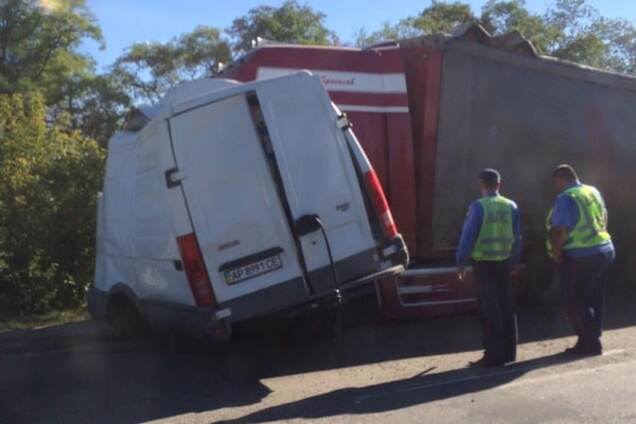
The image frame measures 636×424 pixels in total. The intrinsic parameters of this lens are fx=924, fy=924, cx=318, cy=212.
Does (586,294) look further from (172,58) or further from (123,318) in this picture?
(172,58)

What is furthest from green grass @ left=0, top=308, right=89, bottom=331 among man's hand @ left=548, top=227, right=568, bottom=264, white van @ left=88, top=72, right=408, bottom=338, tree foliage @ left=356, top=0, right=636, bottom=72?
tree foliage @ left=356, top=0, right=636, bottom=72

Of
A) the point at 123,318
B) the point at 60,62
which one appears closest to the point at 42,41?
the point at 60,62

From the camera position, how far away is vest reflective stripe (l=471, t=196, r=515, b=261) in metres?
7.38

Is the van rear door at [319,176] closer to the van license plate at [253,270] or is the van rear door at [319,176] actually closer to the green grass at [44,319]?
the van license plate at [253,270]

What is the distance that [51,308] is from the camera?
1121 centimetres

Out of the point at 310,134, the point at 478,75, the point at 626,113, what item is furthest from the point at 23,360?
the point at 626,113

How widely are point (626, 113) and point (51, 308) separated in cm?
723

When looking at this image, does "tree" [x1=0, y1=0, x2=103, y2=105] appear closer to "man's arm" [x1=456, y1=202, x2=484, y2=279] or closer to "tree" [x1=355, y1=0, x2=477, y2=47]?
"tree" [x1=355, y1=0, x2=477, y2=47]

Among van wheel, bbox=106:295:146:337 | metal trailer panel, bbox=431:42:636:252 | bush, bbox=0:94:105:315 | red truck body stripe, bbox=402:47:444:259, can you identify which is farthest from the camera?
bush, bbox=0:94:105:315

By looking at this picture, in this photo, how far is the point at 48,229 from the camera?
11.1 metres

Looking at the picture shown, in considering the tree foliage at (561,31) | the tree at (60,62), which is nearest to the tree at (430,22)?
the tree foliage at (561,31)

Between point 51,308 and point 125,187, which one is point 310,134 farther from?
point 51,308

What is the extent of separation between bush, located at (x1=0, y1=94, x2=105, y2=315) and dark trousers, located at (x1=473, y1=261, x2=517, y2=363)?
5.74 meters

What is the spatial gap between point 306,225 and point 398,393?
1.46 metres
